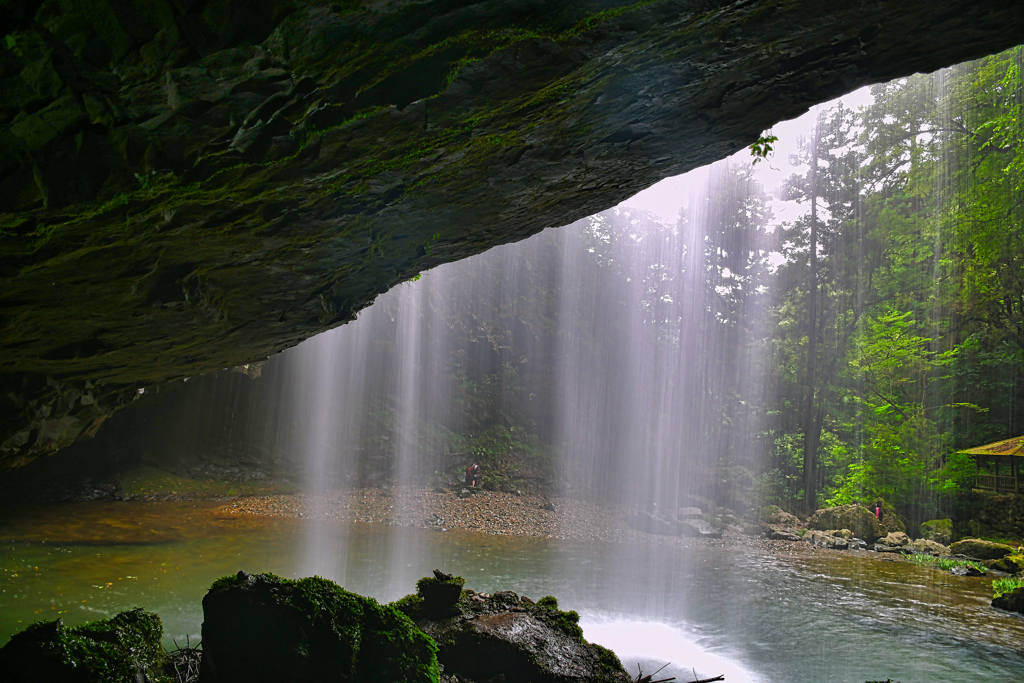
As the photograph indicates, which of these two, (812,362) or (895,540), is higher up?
(812,362)

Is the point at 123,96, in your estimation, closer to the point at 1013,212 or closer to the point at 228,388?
the point at 228,388

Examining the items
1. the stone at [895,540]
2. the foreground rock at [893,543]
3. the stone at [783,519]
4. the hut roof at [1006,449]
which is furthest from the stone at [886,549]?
the hut roof at [1006,449]

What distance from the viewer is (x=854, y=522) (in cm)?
1758

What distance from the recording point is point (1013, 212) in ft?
51.9

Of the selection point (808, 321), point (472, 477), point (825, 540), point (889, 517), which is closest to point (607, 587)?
point (472, 477)

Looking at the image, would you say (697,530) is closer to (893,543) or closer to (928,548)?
(893,543)

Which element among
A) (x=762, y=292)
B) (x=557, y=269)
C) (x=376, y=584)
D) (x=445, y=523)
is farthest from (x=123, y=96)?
(x=762, y=292)

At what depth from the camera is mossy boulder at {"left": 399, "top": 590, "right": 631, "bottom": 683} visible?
12.6 feet

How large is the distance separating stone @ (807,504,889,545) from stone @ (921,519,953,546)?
3.65 ft

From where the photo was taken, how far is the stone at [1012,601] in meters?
9.02

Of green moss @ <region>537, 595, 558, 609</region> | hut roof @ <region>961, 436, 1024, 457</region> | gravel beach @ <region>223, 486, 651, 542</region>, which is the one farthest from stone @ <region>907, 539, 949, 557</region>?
green moss @ <region>537, 595, 558, 609</region>

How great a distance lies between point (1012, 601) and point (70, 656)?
13447mm

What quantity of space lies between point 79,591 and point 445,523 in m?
9.16

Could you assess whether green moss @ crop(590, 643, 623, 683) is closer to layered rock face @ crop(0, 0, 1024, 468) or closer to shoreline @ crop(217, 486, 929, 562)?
layered rock face @ crop(0, 0, 1024, 468)
